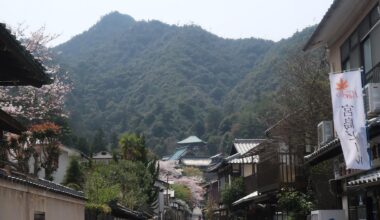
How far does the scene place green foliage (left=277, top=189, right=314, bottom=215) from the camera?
77.2 feet

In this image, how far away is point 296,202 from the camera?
24.1m

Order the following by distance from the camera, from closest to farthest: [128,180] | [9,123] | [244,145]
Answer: [9,123] < [128,180] < [244,145]

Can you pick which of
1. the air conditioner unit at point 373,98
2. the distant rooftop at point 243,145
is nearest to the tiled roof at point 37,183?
the air conditioner unit at point 373,98

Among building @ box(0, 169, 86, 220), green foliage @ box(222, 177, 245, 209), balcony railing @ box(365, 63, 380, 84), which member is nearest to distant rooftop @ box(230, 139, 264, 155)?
green foliage @ box(222, 177, 245, 209)

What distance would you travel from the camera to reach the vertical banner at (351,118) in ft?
42.8

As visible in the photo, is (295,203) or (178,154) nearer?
(295,203)

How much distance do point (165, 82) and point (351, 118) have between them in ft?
384

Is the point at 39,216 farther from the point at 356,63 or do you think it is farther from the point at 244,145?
the point at 244,145

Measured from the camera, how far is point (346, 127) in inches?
542

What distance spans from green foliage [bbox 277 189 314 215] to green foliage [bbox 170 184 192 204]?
67.6 meters

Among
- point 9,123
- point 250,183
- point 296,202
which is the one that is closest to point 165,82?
point 250,183

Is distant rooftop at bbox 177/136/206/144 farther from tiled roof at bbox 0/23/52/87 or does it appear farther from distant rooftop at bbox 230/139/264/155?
tiled roof at bbox 0/23/52/87

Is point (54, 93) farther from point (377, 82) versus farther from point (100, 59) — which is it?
point (100, 59)

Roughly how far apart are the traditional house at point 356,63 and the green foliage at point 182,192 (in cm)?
7424
